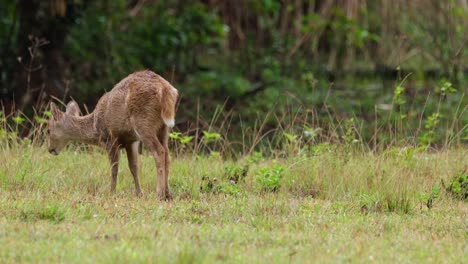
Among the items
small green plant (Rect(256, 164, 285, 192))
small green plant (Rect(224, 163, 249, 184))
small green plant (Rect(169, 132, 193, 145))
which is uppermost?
small green plant (Rect(169, 132, 193, 145))

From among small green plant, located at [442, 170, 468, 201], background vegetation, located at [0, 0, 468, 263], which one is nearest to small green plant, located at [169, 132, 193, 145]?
background vegetation, located at [0, 0, 468, 263]

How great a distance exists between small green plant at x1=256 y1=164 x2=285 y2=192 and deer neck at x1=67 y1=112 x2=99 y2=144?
156cm

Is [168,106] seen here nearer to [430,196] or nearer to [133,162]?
[133,162]

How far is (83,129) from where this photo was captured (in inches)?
344

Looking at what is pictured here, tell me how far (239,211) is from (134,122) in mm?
1268

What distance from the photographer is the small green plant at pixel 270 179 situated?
877cm

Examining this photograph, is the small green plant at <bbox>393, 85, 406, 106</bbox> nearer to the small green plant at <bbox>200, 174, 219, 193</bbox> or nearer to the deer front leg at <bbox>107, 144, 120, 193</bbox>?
the small green plant at <bbox>200, 174, 219, 193</bbox>

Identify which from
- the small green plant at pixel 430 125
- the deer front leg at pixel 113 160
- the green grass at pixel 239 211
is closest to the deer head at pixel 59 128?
the green grass at pixel 239 211

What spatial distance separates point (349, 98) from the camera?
15.1 meters

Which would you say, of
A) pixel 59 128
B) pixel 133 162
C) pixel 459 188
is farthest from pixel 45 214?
pixel 459 188

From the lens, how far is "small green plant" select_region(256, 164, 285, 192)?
8773 mm

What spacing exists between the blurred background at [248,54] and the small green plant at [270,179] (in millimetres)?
4060

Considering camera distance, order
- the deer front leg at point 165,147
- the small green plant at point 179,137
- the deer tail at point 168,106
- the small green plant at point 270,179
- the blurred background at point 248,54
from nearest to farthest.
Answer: the deer tail at point 168,106 → the deer front leg at point 165,147 → the small green plant at point 270,179 → the small green plant at point 179,137 → the blurred background at point 248,54

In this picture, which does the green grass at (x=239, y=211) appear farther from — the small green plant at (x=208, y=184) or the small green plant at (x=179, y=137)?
the small green plant at (x=179, y=137)
